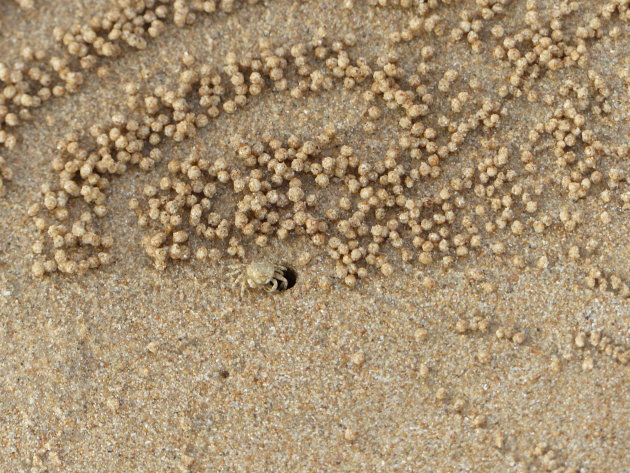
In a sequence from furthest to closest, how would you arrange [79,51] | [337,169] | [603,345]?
[79,51] < [337,169] < [603,345]

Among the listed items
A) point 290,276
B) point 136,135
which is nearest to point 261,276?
point 290,276

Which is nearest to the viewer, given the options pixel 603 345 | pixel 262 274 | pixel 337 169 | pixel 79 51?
pixel 603 345

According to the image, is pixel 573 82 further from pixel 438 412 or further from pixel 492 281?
pixel 438 412

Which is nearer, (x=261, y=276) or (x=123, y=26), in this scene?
(x=261, y=276)

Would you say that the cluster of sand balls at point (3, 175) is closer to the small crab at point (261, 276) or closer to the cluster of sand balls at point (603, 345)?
the small crab at point (261, 276)

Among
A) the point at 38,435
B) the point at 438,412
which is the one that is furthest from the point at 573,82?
the point at 38,435

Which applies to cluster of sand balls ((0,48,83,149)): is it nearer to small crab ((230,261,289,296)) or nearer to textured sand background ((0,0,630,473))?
textured sand background ((0,0,630,473))

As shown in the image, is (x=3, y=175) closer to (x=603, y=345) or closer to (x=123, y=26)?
(x=123, y=26)

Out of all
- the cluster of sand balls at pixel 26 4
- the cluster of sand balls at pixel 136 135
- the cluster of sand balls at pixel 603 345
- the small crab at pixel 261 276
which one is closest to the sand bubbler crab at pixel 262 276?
the small crab at pixel 261 276
